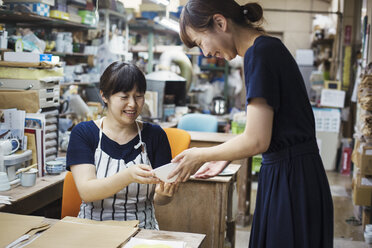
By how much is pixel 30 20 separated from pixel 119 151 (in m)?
2.74

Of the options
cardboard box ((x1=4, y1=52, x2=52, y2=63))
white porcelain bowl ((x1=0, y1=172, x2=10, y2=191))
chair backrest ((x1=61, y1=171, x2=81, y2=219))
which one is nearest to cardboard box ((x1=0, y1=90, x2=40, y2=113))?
cardboard box ((x1=4, y1=52, x2=52, y2=63))

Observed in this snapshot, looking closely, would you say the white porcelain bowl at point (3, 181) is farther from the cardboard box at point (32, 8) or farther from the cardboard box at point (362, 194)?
the cardboard box at point (362, 194)

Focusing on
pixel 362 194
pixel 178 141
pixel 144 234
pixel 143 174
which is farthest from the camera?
pixel 362 194

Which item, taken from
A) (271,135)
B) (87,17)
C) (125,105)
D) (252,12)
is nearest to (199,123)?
(87,17)

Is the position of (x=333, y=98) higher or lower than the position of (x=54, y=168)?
higher

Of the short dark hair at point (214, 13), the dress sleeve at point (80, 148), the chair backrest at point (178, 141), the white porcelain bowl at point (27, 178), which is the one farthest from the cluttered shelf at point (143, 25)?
the short dark hair at point (214, 13)

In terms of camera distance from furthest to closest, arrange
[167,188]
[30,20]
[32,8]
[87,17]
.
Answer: [87,17]
[30,20]
[32,8]
[167,188]

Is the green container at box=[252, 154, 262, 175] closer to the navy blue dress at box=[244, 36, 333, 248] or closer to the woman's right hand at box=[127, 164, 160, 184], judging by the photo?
the woman's right hand at box=[127, 164, 160, 184]

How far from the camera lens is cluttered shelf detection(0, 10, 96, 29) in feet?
12.4

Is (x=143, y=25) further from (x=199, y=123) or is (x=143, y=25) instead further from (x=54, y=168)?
(x=54, y=168)

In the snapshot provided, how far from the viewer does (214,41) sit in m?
1.56

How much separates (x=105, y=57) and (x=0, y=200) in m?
3.94

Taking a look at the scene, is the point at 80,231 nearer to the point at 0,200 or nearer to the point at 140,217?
the point at 140,217

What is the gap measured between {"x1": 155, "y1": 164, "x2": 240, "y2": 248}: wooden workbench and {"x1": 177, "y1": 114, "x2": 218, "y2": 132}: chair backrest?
219cm
